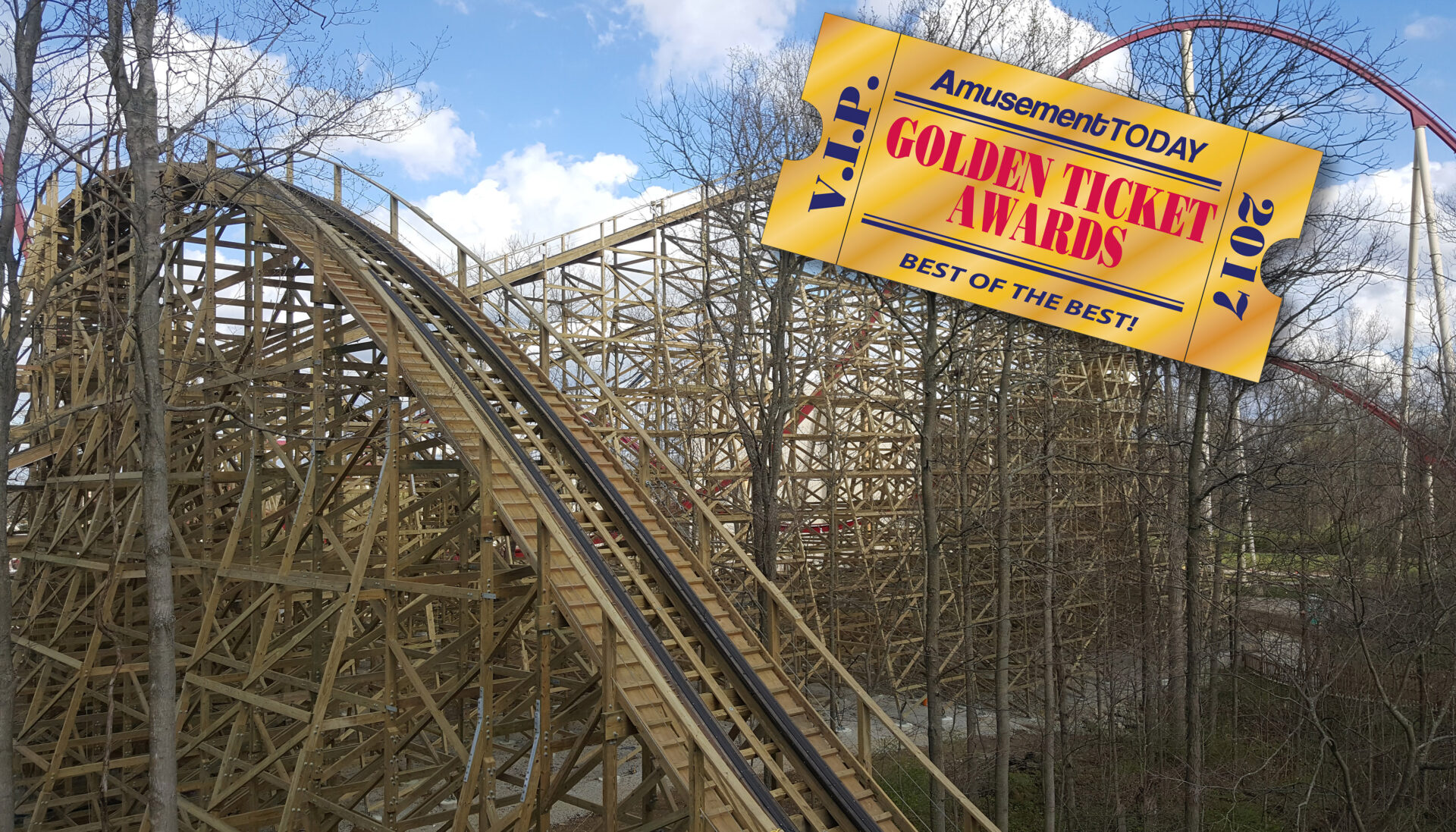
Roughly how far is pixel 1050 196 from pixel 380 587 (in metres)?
5.91

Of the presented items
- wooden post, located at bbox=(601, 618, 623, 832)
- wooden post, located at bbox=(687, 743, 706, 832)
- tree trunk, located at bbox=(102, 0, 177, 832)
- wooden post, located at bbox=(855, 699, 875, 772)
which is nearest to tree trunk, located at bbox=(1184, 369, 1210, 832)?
wooden post, located at bbox=(855, 699, 875, 772)

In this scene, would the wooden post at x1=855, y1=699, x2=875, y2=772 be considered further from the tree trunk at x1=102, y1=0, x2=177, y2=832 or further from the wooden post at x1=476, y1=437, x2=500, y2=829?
the tree trunk at x1=102, y1=0, x2=177, y2=832

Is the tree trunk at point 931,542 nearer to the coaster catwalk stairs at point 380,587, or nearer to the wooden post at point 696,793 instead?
the coaster catwalk stairs at point 380,587

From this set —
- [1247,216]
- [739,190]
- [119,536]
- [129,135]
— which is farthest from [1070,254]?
[119,536]

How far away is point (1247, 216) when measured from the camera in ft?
22.3

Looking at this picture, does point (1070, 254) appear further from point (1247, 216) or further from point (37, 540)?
point (37, 540)

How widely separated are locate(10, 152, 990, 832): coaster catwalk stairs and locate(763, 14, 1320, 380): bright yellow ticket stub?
2.79 metres

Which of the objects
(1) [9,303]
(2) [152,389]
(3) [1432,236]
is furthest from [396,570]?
(3) [1432,236]

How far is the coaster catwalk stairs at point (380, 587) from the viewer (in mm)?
6113

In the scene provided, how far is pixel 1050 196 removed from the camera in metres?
6.91

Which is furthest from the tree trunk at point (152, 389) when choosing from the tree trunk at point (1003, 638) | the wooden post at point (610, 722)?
the tree trunk at point (1003, 638)

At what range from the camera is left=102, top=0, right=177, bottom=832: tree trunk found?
6340 mm

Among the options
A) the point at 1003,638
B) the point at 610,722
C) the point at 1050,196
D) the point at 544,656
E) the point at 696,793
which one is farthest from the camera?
the point at 1003,638

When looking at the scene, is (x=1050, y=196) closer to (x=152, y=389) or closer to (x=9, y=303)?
(x=152, y=389)
